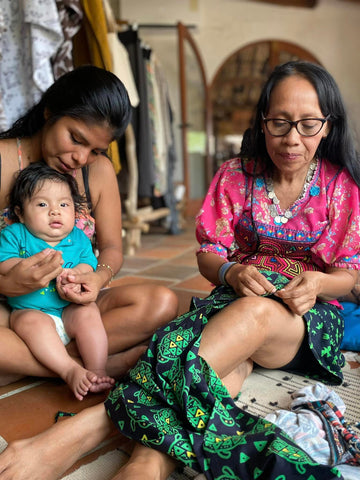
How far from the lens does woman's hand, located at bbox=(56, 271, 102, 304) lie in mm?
1154

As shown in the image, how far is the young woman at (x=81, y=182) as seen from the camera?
44.8 inches

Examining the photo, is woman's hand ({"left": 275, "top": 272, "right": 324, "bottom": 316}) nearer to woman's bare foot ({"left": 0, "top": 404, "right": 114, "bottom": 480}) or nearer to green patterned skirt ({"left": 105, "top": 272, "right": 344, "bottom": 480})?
green patterned skirt ({"left": 105, "top": 272, "right": 344, "bottom": 480})

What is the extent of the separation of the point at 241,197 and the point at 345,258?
1.09 feet

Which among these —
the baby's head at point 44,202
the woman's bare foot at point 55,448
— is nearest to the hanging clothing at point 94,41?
the baby's head at point 44,202

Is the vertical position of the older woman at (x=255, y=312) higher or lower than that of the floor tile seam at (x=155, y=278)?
higher

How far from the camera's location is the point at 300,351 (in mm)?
1180

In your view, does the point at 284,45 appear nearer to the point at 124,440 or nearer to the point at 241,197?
the point at 241,197

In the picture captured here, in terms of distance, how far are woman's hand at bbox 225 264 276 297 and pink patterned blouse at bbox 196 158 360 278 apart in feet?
0.58

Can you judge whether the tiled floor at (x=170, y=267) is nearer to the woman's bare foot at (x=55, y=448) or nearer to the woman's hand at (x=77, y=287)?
the woman's hand at (x=77, y=287)

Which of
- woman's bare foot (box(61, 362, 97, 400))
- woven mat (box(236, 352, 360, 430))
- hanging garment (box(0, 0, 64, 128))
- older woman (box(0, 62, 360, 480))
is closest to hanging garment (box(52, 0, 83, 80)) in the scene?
hanging garment (box(0, 0, 64, 128))

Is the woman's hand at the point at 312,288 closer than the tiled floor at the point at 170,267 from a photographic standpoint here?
Yes

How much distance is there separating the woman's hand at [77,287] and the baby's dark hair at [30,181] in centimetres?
23

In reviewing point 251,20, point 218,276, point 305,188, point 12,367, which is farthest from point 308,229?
point 251,20

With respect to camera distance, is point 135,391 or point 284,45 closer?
point 135,391
